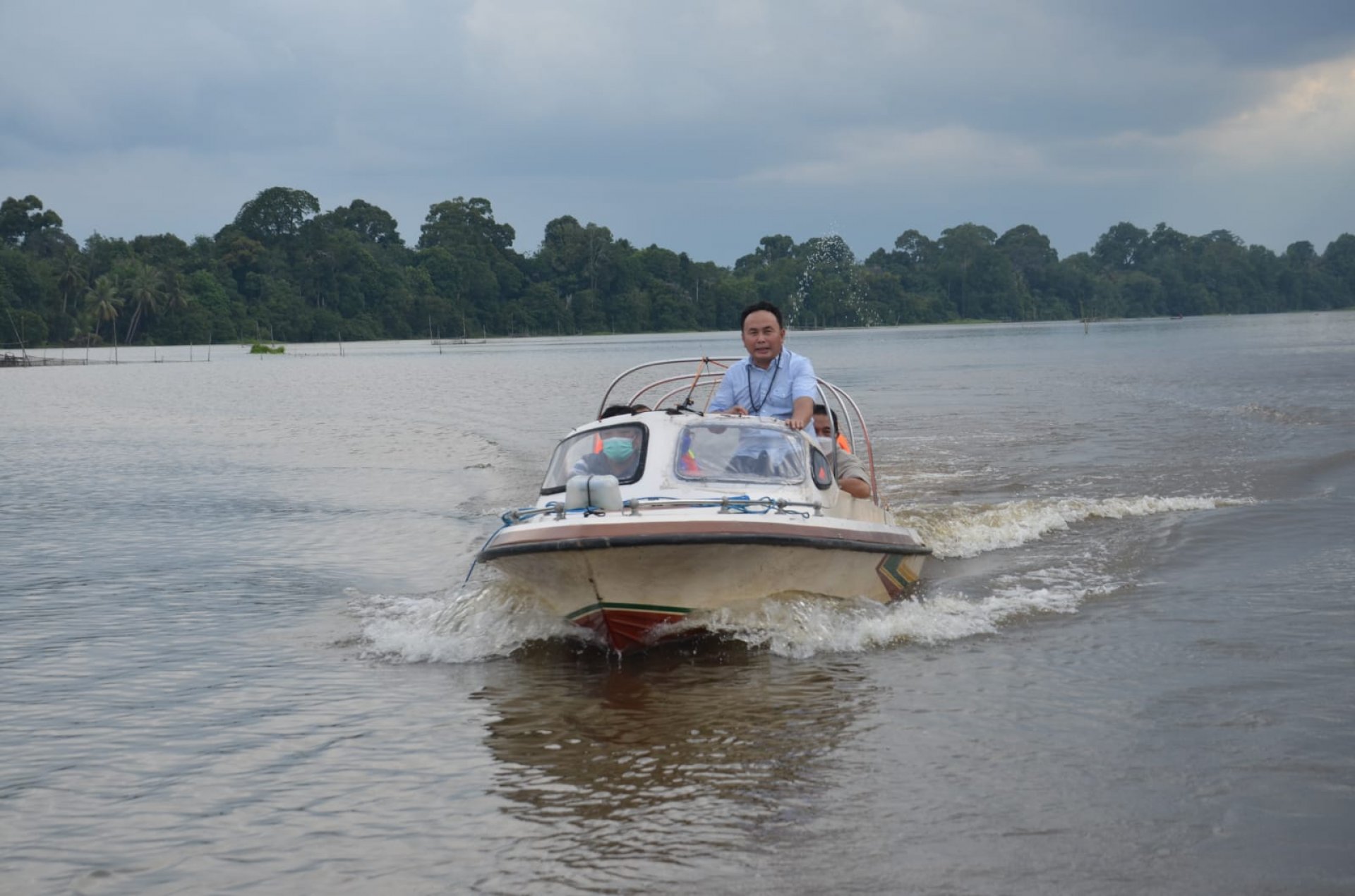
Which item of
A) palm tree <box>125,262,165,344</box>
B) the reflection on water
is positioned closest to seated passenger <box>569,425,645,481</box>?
the reflection on water

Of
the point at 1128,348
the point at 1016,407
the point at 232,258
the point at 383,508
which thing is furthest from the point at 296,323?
the point at 383,508

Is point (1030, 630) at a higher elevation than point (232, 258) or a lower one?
lower

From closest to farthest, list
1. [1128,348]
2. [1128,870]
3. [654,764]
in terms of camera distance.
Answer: [1128,870], [654,764], [1128,348]

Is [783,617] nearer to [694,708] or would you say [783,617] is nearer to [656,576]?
[656,576]

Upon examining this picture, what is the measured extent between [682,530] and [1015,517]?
7484 mm

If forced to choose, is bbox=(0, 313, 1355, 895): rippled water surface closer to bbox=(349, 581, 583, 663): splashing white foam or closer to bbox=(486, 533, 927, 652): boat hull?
bbox=(349, 581, 583, 663): splashing white foam

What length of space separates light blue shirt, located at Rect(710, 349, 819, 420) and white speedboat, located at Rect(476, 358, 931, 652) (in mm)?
548

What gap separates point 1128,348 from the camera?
83.4m

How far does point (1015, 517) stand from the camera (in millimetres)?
15125

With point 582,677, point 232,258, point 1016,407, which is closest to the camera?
point 582,677

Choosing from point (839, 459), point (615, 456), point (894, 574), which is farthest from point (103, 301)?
point (894, 574)

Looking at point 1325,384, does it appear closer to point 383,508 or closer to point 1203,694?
point 383,508

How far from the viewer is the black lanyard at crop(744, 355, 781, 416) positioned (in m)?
11.1

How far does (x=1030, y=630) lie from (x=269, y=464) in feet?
55.5
